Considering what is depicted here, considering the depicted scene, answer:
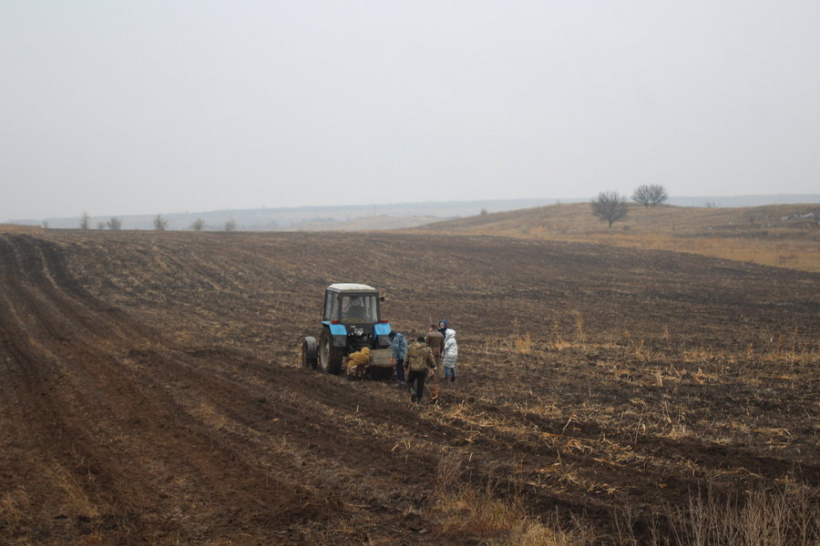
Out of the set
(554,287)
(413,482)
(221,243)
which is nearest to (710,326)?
(554,287)

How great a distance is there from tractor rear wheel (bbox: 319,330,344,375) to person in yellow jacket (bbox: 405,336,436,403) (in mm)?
2707

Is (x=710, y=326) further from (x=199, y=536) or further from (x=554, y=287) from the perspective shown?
(x=199, y=536)

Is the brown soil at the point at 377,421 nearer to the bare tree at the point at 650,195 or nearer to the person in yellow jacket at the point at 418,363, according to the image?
the person in yellow jacket at the point at 418,363

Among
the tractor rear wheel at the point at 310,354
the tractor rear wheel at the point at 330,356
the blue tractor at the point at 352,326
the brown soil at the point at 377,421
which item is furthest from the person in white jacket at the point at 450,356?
the tractor rear wheel at the point at 310,354

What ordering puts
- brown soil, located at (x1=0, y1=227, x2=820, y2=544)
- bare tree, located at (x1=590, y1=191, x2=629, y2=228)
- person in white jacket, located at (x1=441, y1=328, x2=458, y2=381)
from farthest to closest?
1. bare tree, located at (x1=590, y1=191, x2=629, y2=228)
2. person in white jacket, located at (x1=441, y1=328, x2=458, y2=381)
3. brown soil, located at (x1=0, y1=227, x2=820, y2=544)

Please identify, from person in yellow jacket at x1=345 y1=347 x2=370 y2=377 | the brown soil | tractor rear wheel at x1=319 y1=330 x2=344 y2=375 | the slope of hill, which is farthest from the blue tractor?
the slope of hill

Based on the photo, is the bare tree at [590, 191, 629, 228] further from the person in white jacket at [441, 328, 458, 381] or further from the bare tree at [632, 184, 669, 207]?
the person in white jacket at [441, 328, 458, 381]

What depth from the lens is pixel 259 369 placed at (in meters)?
15.7

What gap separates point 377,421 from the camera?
11359mm

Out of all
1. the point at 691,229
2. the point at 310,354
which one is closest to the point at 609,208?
the point at 691,229

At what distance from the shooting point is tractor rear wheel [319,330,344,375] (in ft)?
48.8

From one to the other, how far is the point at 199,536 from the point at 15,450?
178 inches

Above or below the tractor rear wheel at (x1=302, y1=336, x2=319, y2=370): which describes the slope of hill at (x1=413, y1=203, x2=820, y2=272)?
above

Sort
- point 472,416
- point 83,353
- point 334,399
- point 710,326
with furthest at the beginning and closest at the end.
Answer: point 710,326, point 83,353, point 334,399, point 472,416
